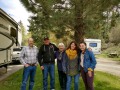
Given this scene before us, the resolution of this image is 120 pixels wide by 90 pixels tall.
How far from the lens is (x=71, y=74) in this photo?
24.8ft

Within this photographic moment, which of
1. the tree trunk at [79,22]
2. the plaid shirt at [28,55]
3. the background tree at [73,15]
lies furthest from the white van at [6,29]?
the tree trunk at [79,22]

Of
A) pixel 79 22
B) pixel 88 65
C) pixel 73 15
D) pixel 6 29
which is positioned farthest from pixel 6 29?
pixel 88 65

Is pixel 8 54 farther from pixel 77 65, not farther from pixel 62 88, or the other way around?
pixel 77 65

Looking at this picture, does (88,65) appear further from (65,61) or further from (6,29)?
(6,29)

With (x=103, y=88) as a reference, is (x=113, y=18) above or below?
above

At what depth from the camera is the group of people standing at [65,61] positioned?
7300 mm

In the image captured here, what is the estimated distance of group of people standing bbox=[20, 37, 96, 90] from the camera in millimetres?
7300

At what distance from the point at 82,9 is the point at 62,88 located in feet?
11.6

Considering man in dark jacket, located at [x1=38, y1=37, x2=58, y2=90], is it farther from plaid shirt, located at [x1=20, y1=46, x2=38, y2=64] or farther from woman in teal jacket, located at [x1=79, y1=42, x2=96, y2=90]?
woman in teal jacket, located at [x1=79, y1=42, x2=96, y2=90]

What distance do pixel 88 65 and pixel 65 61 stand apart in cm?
79

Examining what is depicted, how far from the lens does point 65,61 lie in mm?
7750

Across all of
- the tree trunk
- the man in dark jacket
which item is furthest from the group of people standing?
the tree trunk

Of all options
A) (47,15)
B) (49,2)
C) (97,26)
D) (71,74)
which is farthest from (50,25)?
(71,74)

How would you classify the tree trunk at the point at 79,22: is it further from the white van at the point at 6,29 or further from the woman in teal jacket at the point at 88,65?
the woman in teal jacket at the point at 88,65
